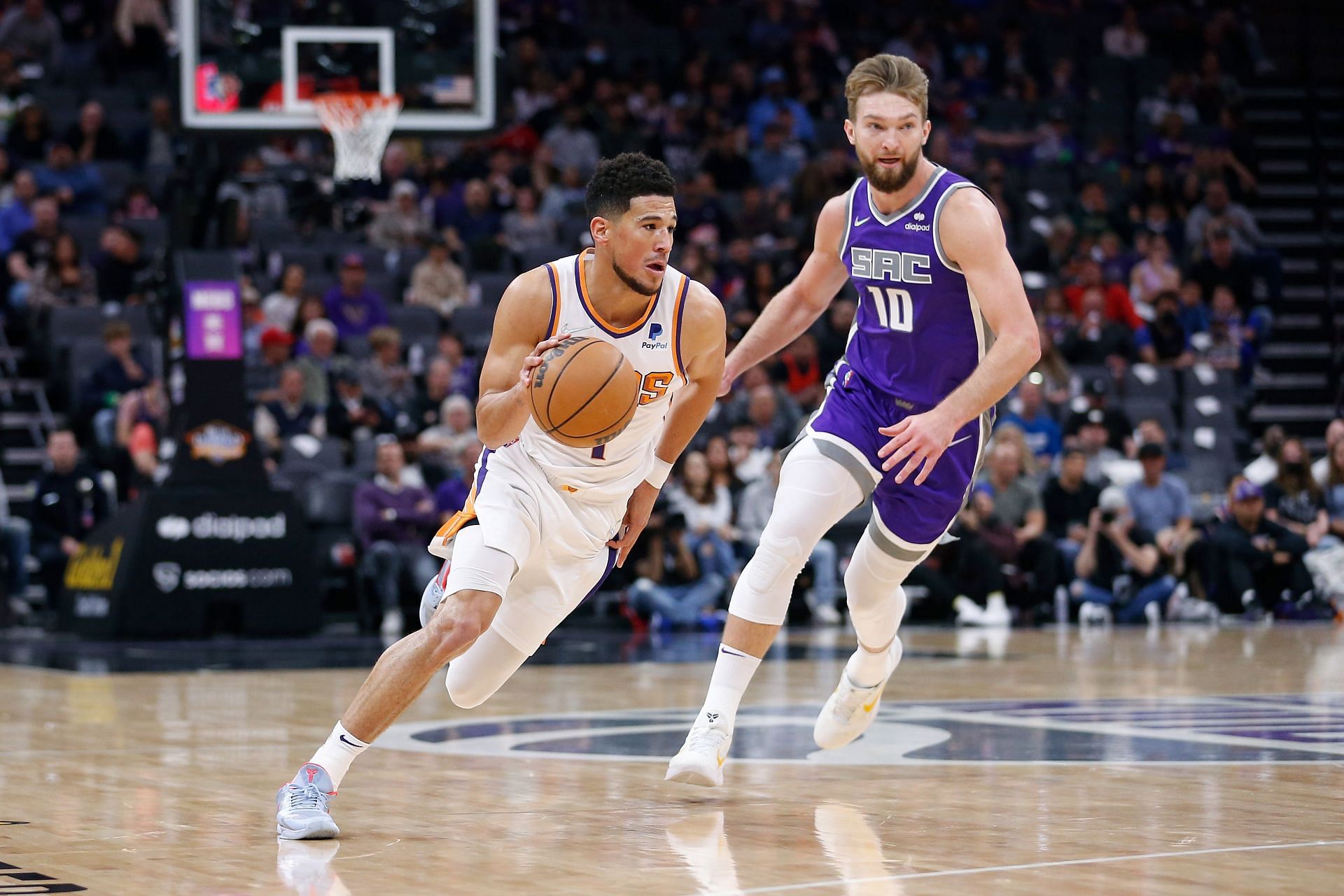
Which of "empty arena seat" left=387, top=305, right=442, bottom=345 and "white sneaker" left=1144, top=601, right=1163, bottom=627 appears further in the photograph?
"empty arena seat" left=387, top=305, right=442, bottom=345

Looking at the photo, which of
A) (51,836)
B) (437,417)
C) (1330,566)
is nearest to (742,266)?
(437,417)

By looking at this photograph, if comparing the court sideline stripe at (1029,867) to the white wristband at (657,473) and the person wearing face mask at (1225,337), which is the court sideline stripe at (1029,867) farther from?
the person wearing face mask at (1225,337)

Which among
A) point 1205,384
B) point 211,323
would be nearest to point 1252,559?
point 1205,384

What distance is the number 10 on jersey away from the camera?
5871 millimetres

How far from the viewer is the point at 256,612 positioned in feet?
40.8

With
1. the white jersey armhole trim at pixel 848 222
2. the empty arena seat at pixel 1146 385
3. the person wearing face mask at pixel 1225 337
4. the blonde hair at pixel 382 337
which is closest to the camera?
the white jersey armhole trim at pixel 848 222

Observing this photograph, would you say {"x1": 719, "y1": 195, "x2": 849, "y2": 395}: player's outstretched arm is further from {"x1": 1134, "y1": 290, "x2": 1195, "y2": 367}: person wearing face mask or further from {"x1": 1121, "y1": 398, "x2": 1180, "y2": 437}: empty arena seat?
{"x1": 1134, "y1": 290, "x2": 1195, "y2": 367}: person wearing face mask

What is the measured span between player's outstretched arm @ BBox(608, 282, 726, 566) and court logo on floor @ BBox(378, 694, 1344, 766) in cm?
113

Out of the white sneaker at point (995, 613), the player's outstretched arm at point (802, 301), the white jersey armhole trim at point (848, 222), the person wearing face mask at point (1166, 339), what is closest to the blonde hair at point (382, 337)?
the white sneaker at point (995, 613)

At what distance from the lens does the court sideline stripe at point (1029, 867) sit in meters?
4.12

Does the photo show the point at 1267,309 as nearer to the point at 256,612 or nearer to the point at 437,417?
the point at 437,417

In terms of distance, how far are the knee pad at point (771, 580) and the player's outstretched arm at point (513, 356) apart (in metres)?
0.95

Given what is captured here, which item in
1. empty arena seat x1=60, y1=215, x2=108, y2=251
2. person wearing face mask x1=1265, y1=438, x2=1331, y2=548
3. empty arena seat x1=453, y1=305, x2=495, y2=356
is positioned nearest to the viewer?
person wearing face mask x1=1265, y1=438, x2=1331, y2=548

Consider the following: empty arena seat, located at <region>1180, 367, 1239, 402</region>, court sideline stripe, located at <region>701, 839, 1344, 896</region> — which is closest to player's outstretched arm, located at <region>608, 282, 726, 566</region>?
court sideline stripe, located at <region>701, 839, 1344, 896</region>
